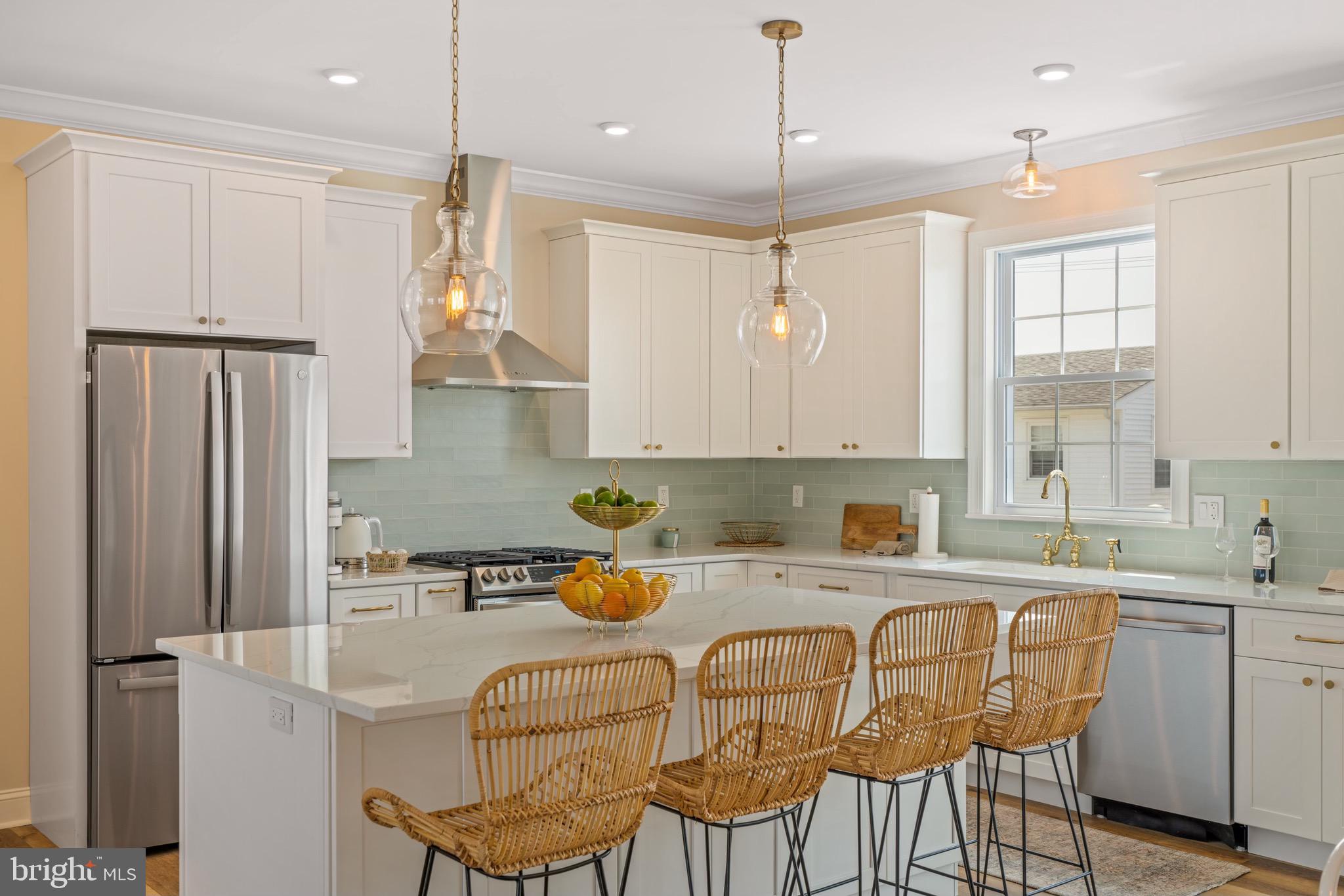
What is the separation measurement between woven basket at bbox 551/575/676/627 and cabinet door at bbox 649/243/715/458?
285cm

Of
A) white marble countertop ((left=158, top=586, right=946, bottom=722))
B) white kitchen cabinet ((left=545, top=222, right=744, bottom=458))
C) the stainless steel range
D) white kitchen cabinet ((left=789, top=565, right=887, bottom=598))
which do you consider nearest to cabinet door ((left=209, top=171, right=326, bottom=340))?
the stainless steel range

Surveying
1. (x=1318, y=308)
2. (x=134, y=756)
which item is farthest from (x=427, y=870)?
(x=1318, y=308)

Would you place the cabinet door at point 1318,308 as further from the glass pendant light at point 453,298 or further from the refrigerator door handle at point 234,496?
the refrigerator door handle at point 234,496

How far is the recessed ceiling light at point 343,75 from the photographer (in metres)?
4.16

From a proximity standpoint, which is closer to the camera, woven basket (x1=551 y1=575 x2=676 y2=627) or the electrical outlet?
the electrical outlet

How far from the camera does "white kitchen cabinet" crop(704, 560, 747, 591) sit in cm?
575

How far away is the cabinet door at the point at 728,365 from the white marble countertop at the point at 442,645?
2305 mm

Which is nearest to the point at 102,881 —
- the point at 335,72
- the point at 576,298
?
the point at 335,72

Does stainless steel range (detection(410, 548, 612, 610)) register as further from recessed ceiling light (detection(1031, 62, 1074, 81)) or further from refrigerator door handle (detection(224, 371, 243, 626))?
recessed ceiling light (detection(1031, 62, 1074, 81))

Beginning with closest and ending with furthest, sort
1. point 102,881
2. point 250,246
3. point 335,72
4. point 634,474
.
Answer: point 102,881
point 335,72
point 250,246
point 634,474

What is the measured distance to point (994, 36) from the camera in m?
3.84

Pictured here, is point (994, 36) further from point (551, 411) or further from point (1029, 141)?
point (551, 411)

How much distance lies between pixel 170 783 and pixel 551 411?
246cm

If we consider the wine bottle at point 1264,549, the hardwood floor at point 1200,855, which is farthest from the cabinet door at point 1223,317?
the hardwood floor at point 1200,855
